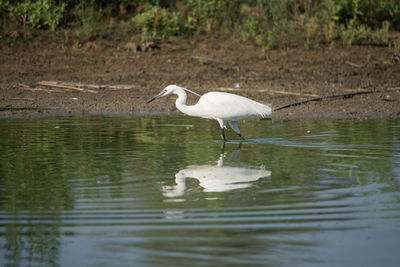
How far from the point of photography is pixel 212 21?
18.3 meters

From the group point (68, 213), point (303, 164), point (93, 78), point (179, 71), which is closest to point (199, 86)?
point (179, 71)

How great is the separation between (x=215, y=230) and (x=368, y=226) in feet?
3.83

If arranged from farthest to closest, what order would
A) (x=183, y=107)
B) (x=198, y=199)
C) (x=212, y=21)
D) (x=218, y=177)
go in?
(x=212, y=21) < (x=183, y=107) < (x=218, y=177) < (x=198, y=199)

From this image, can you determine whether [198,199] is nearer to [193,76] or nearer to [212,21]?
[193,76]

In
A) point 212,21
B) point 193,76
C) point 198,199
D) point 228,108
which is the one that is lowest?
point 198,199

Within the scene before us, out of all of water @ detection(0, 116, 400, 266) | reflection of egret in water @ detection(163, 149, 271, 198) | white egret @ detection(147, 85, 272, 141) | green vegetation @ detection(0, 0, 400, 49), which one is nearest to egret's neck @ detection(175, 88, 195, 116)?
white egret @ detection(147, 85, 272, 141)

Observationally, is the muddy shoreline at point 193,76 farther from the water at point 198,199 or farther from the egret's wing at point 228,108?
the water at point 198,199

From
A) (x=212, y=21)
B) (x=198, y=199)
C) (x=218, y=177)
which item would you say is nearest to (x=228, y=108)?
(x=218, y=177)

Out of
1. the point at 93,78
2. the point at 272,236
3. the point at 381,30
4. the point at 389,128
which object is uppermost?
the point at 381,30

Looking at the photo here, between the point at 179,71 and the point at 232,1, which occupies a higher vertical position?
the point at 232,1

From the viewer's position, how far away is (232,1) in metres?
18.7

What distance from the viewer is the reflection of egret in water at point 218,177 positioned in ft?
21.1

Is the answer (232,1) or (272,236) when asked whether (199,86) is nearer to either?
(232,1)

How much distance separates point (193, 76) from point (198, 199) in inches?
394
